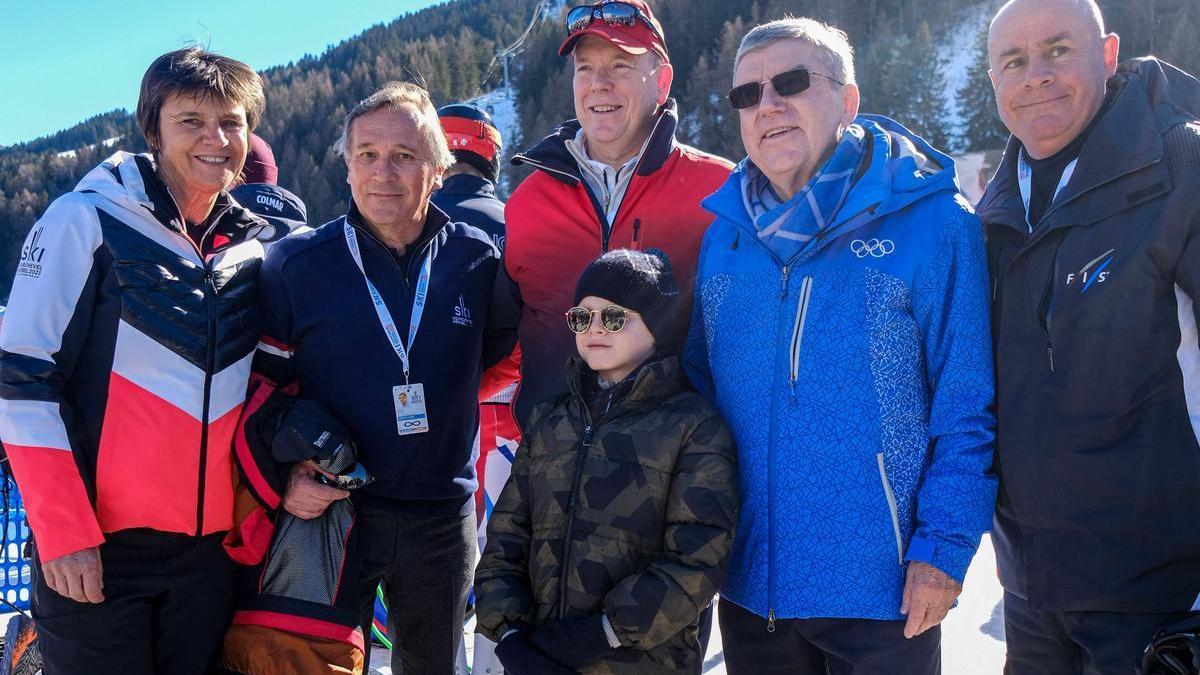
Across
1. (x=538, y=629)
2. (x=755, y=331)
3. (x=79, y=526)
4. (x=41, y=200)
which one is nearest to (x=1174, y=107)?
(x=755, y=331)

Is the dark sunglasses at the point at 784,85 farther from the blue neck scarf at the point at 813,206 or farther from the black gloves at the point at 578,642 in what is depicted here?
the black gloves at the point at 578,642

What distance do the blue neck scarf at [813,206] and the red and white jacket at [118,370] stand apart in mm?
1358

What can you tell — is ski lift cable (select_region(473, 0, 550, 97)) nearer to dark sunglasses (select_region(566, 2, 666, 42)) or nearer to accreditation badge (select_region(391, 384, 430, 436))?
dark sunglasses (select_region(566, 2, 666, 42))

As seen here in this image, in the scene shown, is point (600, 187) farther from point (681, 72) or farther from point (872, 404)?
point (681, 72)

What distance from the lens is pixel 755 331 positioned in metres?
1.95

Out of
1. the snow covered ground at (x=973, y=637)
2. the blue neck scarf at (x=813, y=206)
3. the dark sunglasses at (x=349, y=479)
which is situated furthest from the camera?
the snow covered ground at (x=973, y=637)

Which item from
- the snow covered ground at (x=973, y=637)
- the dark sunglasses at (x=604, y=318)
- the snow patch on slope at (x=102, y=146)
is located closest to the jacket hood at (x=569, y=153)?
the dark sunglasses at (x=604, y=318)

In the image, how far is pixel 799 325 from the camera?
74.3 inches

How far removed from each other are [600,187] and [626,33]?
47cm

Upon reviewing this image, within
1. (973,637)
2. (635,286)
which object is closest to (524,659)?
(635,286)

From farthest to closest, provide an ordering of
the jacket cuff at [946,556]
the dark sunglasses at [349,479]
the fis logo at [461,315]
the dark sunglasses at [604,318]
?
1. the fis logo at [461,315]
2. the dark sunglasses at [349,479]
3. the dark sunglasses at [604,318]
4. the jacket cuff at [946,556]

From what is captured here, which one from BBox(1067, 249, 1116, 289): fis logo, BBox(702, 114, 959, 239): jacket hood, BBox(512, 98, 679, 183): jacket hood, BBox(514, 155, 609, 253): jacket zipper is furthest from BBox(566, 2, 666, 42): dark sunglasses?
BBox(1067, 249, 1116, 289): fis logo

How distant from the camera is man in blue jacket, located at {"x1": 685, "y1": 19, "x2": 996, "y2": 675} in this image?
1.78 m

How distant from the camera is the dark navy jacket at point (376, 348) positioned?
2301 mm
